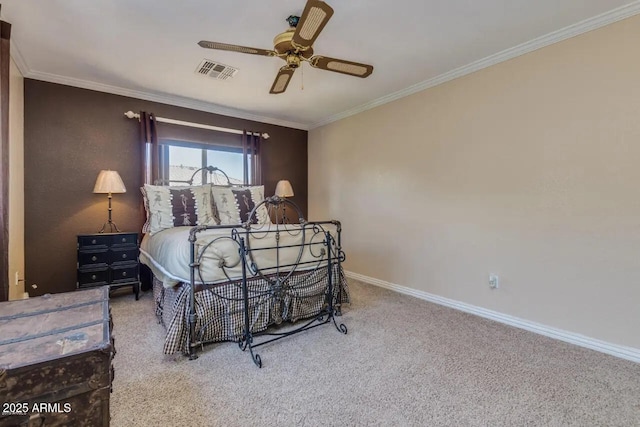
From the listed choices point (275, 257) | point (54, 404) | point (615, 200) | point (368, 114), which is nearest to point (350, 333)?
point (275, 257)

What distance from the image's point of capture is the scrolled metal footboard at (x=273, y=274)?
2125mm

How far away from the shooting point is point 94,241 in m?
3.10

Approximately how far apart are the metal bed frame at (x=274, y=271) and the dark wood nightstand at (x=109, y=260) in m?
1.58

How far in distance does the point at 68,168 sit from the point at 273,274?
8.96 ft

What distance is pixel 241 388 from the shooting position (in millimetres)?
1739

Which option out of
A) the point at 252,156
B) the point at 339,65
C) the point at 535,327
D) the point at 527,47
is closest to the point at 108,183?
the point at 252,156

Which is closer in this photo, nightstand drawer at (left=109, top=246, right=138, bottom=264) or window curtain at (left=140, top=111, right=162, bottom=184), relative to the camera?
nightstand drawer at (left=109, top=246, right=138, bottom=264)

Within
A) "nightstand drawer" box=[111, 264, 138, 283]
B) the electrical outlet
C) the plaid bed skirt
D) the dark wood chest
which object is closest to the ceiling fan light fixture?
the plaid bed skirt

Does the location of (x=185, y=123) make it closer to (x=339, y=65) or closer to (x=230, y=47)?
(x=230, y=47)

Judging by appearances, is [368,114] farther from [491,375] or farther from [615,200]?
[491,375]

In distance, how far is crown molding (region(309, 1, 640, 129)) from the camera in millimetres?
2123

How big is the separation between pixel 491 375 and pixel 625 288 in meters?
1.25

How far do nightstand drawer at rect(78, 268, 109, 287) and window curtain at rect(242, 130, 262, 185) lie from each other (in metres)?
2.12

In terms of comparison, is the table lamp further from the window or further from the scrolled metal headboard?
the window
